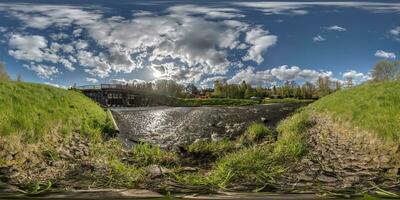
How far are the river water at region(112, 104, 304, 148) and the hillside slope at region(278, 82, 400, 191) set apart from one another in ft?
16.8

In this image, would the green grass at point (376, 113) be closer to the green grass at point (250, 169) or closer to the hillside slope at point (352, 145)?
the hillside slope at point (352, 145)

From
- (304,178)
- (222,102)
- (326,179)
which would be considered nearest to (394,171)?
(326,179)

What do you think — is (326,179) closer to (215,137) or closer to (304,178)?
(304,178)

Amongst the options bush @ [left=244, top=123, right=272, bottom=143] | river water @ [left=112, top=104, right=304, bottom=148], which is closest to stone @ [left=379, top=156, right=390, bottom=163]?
bush @ [left=244, top=123, right=272, bottom=143]

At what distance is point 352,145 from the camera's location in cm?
1546

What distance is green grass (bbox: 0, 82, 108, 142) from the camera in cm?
1530

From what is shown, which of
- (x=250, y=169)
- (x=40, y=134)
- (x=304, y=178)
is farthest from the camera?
(x=40, y=134)

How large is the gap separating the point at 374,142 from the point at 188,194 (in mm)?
9639

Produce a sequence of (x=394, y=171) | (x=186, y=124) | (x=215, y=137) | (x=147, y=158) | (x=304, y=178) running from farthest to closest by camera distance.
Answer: (x=186, y=124)
(x=215, y=137)
(x=147, y=158)
(x=394, y=171)
(x=304, y=178)

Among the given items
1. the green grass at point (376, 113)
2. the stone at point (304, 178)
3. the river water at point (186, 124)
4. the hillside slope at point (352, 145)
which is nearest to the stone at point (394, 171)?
the hillside slope at point (352, 145)

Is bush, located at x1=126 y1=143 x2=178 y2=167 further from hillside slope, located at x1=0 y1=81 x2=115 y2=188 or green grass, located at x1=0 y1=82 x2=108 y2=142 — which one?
green grass, located at x1=0 y1=82 x2=108 y2=142

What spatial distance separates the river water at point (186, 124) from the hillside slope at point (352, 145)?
5.13 meters

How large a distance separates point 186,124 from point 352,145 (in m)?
14.3

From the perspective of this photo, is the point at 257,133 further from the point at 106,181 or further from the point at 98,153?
the point at 106,181
